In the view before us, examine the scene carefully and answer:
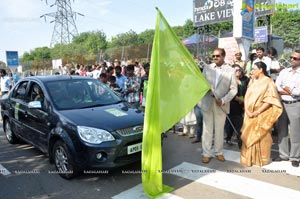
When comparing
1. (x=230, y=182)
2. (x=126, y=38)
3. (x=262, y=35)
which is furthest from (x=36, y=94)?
(x=126, y=38)

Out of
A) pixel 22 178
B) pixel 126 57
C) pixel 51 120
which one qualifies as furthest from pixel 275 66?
pixel 126 57

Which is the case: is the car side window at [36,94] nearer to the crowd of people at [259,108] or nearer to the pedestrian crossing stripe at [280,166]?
the crowd of people at [259,108]

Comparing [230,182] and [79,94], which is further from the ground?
[79,94]

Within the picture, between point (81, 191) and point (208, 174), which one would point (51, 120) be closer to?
point (81, 191)

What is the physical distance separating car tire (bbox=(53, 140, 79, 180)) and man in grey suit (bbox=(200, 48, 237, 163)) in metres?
2.23

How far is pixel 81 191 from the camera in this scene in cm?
416

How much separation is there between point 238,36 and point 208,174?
4589 millimetres

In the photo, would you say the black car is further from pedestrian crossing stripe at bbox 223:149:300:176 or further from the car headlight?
pedestrian crossing stripe at bbox 223:149:300:176

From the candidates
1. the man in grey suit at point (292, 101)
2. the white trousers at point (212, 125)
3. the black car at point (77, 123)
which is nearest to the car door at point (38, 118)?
the black car at point (77, 123)

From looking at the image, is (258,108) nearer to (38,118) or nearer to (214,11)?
(38,118)

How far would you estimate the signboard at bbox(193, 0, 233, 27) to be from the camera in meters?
16.1

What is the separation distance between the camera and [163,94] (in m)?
3.94

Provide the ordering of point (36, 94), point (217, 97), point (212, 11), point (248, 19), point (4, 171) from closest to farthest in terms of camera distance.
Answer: point (217, 97)
point (4, 171)
point (36, 94)
point (248, 19)
point (212, 11)

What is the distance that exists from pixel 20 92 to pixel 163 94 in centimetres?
365
